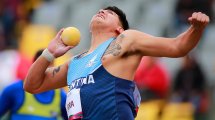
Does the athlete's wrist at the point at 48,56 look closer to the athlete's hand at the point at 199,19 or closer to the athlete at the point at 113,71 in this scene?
the athlete at the point at 113,71

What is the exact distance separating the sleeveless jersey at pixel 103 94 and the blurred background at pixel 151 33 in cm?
471

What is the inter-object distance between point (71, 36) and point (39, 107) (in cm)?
231

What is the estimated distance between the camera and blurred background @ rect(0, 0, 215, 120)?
12.6 metres

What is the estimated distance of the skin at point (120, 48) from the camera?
664 cm

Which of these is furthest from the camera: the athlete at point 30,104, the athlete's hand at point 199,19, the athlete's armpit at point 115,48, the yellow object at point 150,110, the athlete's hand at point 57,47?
the yellow object at point 150,110

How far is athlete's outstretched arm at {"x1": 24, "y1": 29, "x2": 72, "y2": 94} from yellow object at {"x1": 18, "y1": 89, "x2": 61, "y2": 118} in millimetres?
1701

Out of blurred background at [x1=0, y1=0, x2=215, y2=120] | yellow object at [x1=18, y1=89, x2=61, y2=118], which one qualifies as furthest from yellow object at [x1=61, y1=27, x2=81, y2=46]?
blurred background at [x1=0, y1=0, x2=215, y2=120]

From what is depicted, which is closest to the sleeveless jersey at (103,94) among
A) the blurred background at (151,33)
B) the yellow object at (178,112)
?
the blurred background at (151,33)

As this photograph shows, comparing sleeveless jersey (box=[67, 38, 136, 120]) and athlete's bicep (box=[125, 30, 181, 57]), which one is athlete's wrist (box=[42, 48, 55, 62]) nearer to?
sleeveless jersey (box=[67, 38, 136, 120])

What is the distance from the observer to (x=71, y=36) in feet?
23.6

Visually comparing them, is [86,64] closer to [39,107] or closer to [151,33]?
[39,107]

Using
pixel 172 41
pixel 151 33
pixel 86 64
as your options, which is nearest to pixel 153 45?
pixel 172 41

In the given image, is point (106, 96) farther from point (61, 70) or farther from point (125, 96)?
point (61, 70)

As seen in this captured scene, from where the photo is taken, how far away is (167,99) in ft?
41.5
